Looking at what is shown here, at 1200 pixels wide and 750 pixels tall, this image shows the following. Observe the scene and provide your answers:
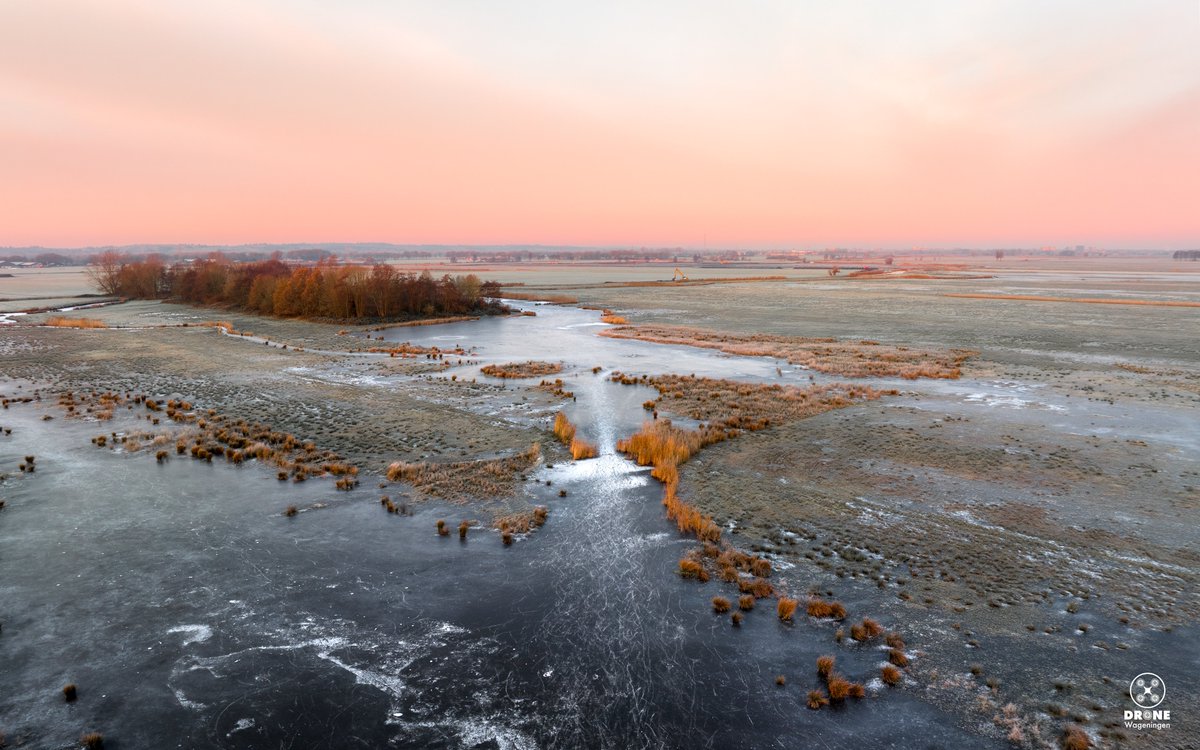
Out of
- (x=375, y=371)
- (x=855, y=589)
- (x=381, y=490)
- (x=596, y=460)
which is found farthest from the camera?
(x=375, y=371)

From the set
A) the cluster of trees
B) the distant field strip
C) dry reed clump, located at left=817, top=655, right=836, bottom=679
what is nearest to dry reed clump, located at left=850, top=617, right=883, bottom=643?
dry reed clump, located at left=817, top=655, right=836, bottom=679

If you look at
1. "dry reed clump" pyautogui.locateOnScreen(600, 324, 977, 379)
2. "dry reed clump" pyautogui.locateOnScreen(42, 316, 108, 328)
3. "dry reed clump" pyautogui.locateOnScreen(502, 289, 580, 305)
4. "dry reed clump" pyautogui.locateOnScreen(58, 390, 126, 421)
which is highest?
"dry reed clump" pyautogui.locateOnScreen(502, 289, 580, 305)

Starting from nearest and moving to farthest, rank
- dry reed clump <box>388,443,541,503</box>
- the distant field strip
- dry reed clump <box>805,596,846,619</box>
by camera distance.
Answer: dry reed clump <box>805,596,846,619</box>
dry reed clump <box>388,443,541,503</box>
the distant field strip

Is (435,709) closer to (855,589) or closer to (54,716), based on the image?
(54,716)

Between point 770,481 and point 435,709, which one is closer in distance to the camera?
point 435,709

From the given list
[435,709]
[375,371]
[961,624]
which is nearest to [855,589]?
[961,624]

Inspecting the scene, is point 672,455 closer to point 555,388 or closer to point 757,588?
point 757,588

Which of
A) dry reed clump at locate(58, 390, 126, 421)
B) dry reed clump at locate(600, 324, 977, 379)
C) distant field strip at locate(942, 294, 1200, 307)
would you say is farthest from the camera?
distant field strip at locate(942, 294, 1200, 307)

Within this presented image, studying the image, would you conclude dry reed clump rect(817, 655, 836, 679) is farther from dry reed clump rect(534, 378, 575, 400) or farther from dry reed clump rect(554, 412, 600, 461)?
dry reed clump rect(534, 378, 575, 400)
